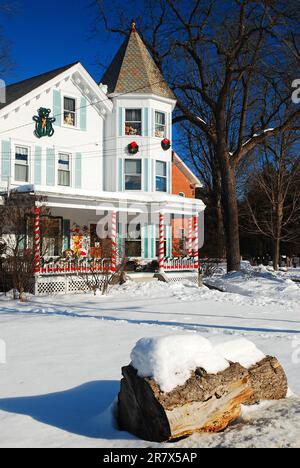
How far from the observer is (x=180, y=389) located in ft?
13.3

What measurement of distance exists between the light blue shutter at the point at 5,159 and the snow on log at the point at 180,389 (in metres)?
14.1

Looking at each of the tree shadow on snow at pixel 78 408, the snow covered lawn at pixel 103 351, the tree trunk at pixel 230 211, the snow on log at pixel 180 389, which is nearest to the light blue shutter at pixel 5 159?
the snow covered lawn at pixel 103 351

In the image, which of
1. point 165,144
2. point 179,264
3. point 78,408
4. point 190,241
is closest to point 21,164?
point 165,144

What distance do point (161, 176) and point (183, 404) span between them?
18.3 meters

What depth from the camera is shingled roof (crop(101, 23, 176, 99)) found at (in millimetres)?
21234

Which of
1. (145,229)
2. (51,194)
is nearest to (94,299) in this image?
(51,194)

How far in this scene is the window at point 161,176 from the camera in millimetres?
21703

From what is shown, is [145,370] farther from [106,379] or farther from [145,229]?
[145,229]

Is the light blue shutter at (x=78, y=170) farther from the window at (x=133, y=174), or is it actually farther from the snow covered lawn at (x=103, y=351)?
the snow covered lawn at (x=103, y=351)

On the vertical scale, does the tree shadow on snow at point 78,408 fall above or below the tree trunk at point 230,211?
below

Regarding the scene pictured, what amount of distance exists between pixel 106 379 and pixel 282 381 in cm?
204

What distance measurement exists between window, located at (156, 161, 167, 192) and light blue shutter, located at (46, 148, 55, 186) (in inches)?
196
